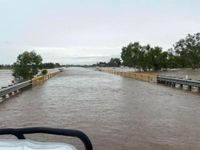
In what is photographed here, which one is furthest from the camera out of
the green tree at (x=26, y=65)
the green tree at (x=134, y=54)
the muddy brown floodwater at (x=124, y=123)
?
the green tree at (x=134, y=54)

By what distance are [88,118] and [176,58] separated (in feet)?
404

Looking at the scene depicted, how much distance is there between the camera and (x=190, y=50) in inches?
Result: 4855

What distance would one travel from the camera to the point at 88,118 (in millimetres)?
14281

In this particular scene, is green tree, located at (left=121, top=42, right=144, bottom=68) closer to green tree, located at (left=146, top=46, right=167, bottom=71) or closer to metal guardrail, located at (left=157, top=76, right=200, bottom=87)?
green tree, located at (left=146, top=46, right=167, bottom=71)

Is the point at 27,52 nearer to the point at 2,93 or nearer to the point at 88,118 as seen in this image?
the point at 2,93

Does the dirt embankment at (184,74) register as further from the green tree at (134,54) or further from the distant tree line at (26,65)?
the distant tree line at (26,65)

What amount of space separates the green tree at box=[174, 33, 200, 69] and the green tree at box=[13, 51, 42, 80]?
74060mm

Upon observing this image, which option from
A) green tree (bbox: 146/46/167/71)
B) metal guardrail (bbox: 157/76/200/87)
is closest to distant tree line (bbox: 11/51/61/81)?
metal guardrail (bbox: 157/76/200/87)

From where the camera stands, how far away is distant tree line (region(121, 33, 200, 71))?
10612cm

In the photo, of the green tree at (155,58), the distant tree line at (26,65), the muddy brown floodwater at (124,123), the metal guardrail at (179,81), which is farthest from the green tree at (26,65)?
the green tree at (155,58)

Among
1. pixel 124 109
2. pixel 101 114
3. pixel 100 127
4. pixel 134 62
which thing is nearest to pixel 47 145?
pixel 100 127

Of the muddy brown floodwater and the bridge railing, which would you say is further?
the bridge railing

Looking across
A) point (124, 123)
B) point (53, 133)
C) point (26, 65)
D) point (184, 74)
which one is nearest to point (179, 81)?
point (124, 123)

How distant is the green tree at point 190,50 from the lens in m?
121
